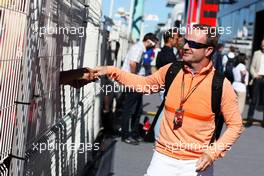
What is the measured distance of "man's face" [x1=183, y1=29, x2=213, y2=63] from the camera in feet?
13.9

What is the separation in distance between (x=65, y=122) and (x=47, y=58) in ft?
4.91

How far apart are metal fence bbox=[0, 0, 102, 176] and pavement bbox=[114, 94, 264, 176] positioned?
2622 millimetres

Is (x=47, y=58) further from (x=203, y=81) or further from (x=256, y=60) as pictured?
(x=256, y=60)

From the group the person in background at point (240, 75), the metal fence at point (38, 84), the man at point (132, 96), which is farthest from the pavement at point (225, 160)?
the metal fence at point (38, 84)

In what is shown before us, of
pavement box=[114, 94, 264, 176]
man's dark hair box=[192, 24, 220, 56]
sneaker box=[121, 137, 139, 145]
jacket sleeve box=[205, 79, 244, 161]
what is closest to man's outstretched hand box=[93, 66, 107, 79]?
man's dark hair box=[192, 24, 220, 56]

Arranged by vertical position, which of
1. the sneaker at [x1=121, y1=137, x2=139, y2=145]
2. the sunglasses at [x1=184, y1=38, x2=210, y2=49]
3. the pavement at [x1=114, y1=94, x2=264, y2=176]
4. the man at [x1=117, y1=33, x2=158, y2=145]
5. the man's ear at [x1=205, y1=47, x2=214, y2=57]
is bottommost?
the pavement at [x1=114, y1=94, x2=264, y2=176]

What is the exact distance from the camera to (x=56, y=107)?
4566 millimetres

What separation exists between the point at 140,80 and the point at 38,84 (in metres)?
1.07

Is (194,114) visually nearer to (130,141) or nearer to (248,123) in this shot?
(130,141)

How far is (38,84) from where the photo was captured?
367 centimetres

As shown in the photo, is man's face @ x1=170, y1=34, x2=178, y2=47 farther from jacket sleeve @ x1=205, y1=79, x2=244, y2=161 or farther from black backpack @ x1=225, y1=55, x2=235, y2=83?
jacket sleeve @ x1=205, y1=79, x2=244, y2=161

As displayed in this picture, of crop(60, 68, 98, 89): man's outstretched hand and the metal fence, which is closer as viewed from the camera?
the metal fence

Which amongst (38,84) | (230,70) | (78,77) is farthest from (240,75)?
(38,84)

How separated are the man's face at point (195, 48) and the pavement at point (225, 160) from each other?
3.94m
